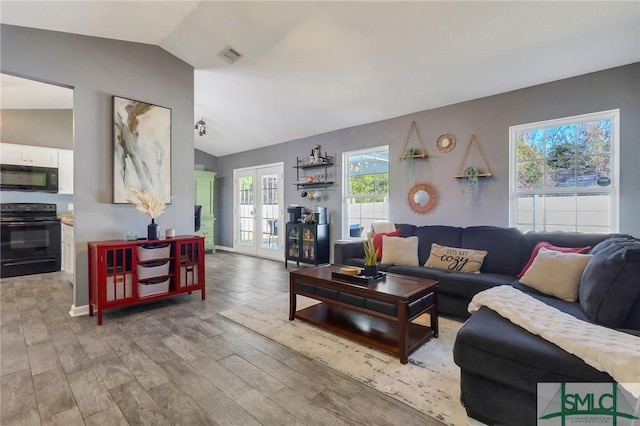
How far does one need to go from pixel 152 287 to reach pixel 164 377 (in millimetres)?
1477

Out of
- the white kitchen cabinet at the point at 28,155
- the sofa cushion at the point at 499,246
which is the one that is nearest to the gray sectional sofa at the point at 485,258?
the sofa cushion at the point at 499,246

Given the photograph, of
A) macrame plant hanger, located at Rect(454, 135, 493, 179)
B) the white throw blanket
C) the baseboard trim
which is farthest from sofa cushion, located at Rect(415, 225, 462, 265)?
the baseboard trim

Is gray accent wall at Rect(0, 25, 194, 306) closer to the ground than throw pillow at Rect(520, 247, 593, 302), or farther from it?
farther from it

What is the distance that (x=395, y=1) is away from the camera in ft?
8.05

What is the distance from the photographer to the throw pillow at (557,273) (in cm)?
223

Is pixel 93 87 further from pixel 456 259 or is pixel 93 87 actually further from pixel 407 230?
pixel 456 259

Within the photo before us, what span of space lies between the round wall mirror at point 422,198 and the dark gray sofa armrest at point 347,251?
105 centimetres

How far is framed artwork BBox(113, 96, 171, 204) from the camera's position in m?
3.23

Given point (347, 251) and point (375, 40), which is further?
point (347, 251)

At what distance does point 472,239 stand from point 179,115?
394 cm

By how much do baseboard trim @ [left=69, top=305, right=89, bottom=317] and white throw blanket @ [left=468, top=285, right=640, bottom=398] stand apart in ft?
12.2

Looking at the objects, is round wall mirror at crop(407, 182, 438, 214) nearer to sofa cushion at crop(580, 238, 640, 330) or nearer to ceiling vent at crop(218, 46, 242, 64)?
sofa cushion at crop(580, 238, 640, 330)

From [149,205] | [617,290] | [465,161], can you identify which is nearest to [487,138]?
[465,161]

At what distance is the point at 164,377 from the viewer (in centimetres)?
193
